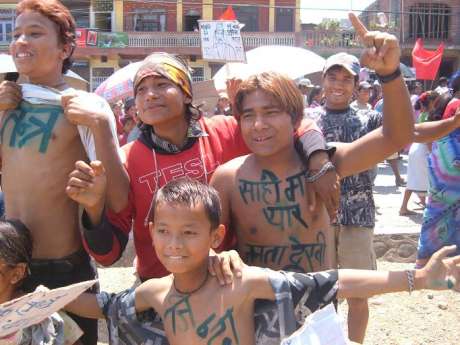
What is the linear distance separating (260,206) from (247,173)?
0.14 meters

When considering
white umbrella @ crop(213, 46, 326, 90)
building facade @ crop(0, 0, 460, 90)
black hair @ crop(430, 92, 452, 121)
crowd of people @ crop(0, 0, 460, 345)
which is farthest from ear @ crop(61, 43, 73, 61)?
building facade @ crop(0, 0, 460, 90)

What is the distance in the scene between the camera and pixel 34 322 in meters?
1.95

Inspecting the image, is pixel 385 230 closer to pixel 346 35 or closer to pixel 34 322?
pixel 34 322

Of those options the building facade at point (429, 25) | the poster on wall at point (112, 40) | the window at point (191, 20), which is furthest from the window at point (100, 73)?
the building facade at point (429, 25)

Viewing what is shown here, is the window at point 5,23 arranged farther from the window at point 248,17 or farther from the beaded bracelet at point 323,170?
the beaded bracelet at point 323,170

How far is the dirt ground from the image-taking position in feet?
13.1

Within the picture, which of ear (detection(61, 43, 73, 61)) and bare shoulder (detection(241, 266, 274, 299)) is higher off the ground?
ear (detection(61, 43, 73, 61))

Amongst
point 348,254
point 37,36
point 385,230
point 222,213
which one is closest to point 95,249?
point 222,213

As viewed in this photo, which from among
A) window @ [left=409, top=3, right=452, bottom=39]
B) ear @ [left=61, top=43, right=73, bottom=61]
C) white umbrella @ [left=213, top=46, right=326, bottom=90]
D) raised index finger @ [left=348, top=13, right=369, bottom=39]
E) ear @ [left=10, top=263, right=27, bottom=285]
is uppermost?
window @ [left=409, top=3, right=452, bottom=39]

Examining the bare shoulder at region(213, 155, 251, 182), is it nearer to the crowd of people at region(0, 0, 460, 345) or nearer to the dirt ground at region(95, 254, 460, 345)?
the crowd of people at region(0, 0, 460, 345)

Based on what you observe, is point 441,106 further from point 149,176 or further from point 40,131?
point 40,131

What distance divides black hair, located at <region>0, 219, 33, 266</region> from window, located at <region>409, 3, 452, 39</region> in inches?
1145

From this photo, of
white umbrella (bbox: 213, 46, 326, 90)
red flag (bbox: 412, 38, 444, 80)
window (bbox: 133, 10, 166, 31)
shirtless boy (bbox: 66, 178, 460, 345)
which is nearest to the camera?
shirtless boy (bbox: 66, 178, 460, 345)

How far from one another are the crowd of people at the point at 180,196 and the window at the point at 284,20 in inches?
1140
